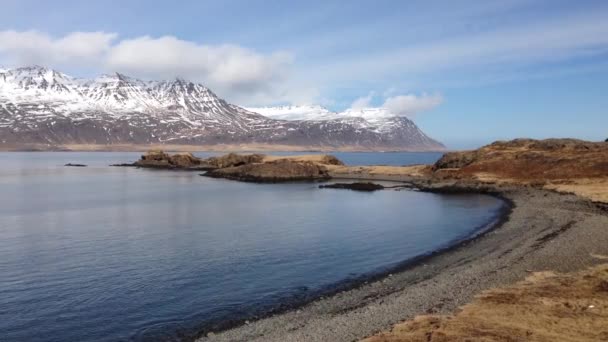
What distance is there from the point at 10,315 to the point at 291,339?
10.7 meters

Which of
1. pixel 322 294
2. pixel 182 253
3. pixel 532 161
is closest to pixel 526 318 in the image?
pixel 322 294

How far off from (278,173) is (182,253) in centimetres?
6900

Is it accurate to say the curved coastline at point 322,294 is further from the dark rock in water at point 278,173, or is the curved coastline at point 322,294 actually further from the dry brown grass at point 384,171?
the dark rock in water at point 278,173

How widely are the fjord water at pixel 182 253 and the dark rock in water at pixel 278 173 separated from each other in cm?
3733

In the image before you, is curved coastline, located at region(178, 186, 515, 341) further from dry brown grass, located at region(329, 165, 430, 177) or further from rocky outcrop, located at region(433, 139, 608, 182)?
dry brown grass, located at region(329, 165, 430, 177)

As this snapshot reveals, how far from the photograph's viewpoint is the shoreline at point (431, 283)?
1599cm

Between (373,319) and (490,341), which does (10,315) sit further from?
(490,341)

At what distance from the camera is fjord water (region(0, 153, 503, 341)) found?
59.5 feet

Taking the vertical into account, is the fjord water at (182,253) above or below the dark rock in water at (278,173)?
below

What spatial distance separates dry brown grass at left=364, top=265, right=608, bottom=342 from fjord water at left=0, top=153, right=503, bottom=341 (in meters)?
6.86

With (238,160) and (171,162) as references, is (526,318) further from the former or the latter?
(171,162)

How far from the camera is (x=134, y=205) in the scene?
176 ft

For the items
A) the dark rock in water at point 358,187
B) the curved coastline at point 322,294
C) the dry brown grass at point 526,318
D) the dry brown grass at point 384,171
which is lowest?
the curved coastline at point 322,294

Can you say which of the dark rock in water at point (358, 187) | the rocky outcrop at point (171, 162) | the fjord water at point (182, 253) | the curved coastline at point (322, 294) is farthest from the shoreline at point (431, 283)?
the rocky outcrop at point (171, 162)
